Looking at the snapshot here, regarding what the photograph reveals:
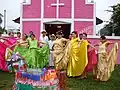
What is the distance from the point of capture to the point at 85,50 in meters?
13.1

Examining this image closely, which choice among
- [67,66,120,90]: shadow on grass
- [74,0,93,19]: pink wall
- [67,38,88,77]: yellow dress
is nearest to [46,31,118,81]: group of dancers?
[67,38,88,77]: yellow dress

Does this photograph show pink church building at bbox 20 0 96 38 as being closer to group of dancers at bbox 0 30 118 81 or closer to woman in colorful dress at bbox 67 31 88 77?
group of dancers at bbox 0 30 118 81

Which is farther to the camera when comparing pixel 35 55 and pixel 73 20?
pixel 73 20

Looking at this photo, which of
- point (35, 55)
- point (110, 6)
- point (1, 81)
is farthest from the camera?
point (110, 6)

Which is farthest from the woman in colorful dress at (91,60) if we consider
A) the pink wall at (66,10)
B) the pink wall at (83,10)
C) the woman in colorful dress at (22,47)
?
the pink wall at (66,10)

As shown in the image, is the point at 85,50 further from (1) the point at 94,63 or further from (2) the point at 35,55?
(2) the point at 35,55

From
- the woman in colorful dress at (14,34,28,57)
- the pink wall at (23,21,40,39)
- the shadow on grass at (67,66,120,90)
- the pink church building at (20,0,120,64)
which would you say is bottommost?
the shadow on grass at (67,66,120,90)

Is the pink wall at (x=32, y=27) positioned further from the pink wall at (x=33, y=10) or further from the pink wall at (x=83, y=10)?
the pink wall at (x=83, y=10)

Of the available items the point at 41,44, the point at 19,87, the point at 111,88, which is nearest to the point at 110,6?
the point at 41,44

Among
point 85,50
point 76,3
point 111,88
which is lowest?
point 111,88

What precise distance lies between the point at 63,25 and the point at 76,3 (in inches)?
80.7

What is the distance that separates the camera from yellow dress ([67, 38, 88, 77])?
1312cm

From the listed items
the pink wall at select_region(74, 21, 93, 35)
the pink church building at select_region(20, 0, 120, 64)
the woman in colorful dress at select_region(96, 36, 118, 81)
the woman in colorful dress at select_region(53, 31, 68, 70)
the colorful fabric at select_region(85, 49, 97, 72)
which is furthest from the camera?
the pink church building at select_region(20, 0, 120, 64)

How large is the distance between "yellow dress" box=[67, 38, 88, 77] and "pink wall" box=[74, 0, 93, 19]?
40.1ft
